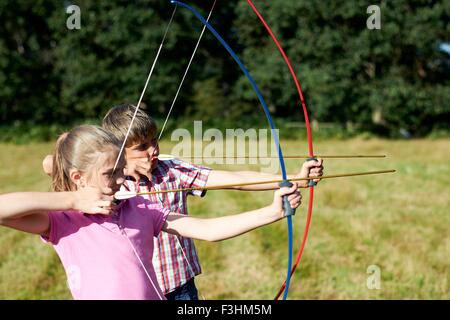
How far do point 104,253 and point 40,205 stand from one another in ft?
0.81

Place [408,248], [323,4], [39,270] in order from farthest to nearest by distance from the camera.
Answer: [323,4], [408,248], [39,270]

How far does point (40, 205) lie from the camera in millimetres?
1561

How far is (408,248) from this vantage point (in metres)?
5.38

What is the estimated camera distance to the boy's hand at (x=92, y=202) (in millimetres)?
1595

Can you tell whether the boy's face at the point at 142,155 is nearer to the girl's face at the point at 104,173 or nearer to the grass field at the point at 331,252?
the girl's face at the point at 104,173

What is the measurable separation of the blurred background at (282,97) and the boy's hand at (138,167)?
2701mm

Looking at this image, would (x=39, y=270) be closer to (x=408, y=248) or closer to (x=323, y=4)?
(x=408, y=248)

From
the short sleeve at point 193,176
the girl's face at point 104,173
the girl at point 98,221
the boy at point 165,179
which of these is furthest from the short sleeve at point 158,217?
the short sleeve at point 193,176

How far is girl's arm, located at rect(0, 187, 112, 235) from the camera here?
5.07 ft

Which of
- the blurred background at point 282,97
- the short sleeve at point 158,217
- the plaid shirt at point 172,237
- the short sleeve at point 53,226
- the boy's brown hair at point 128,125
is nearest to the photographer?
Answer: the short sleeve at point 53,226

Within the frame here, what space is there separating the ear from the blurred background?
320 cm

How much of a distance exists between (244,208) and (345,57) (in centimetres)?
1383

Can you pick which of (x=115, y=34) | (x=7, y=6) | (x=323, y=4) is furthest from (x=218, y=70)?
(x=7, y=6)

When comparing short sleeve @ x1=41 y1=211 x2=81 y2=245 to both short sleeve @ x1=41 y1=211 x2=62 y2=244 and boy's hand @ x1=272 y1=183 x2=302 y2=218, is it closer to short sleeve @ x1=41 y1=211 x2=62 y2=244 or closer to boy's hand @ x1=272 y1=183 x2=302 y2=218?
short sleeve @ x1=41 y1=211 x2=62 y2=244
